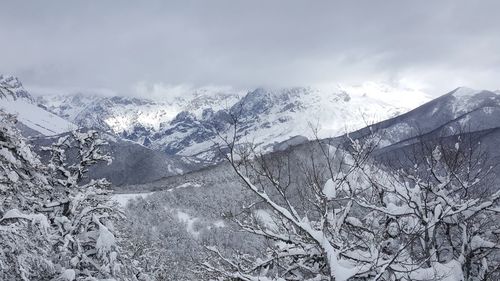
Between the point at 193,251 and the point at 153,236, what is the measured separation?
40.0 feet

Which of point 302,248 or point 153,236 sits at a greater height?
point 302,248

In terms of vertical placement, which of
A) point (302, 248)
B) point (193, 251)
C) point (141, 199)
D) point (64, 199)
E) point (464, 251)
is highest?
point (64, 199)

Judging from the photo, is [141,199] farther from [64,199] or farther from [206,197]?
[64,199]

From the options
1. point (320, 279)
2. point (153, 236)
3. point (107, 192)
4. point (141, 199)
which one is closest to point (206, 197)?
point (141, 199)

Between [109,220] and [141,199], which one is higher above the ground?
[109,220]

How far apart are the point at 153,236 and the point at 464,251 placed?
105215mm

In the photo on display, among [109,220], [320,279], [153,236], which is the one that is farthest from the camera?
[153,236]

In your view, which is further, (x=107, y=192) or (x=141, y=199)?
(x=141, y=199)

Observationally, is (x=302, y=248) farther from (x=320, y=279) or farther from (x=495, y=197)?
(x=495, y=197)

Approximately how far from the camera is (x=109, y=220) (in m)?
14.7

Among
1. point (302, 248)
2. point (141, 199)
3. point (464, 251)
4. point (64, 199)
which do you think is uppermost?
point (64, 199)

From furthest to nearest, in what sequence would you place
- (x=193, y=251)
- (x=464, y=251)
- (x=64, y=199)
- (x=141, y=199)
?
(x=141, y=199), (x=193, y=251), (x=64, y=199), (x=464, y=251)

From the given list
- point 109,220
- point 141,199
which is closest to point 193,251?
point 141,199

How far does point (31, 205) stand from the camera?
11.8 meters
